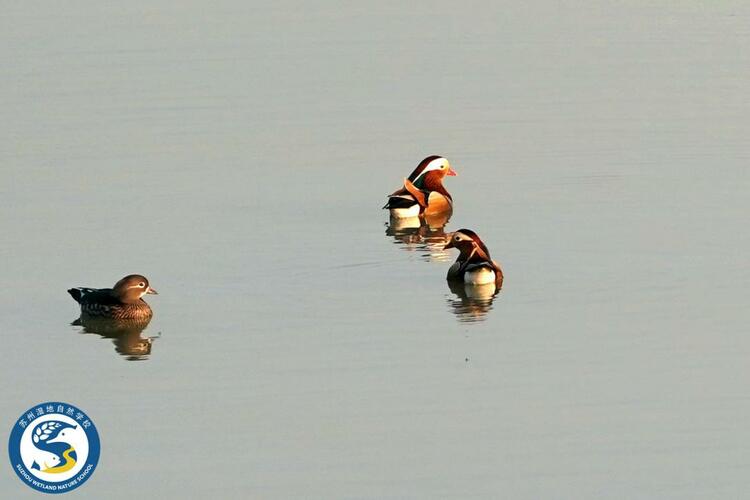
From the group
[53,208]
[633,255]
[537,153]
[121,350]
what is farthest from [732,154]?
A: [121,350]

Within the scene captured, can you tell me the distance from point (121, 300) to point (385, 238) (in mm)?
5899

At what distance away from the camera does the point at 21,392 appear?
61.8 feet

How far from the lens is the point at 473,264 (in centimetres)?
2338

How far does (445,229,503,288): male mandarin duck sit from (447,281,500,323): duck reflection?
75 mm

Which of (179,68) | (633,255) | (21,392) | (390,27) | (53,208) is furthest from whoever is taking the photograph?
(390,27)

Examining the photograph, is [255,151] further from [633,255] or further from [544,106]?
[633,255]

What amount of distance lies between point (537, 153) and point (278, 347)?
11816 millimetres

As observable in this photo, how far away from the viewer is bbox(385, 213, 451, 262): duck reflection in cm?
2630

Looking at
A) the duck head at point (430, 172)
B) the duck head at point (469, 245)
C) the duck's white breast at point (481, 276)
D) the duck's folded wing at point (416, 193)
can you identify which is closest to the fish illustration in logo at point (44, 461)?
the duck's white breast at point (481, 276)

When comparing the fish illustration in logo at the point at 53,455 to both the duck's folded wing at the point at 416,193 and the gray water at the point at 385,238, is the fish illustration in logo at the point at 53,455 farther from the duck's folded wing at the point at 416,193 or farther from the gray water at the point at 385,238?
the duck's folded wing at the point at 416,193

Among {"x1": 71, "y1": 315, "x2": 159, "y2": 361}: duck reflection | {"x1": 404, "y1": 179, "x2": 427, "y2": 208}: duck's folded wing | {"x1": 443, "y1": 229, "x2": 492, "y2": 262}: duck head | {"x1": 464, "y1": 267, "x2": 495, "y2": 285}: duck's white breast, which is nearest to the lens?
{"x1": 71, "y1": 315, "x2": 159, "y2": 361}: duck reflection

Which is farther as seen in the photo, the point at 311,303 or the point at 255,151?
the point at 255,151

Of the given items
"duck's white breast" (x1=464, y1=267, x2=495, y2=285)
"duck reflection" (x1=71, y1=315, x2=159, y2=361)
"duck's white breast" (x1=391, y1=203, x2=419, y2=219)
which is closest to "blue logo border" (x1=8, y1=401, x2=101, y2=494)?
"duck reflection" (x1=71, y1=315, x2=159, y2=361)

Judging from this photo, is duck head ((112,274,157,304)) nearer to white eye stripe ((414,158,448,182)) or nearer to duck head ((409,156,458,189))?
duck head ((409,156,458,189))
